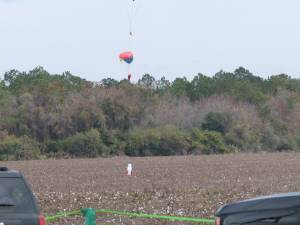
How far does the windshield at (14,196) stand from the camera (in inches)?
403

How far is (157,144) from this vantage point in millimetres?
79188

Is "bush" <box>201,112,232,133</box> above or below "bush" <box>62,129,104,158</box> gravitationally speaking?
above

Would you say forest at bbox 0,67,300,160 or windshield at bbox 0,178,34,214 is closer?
windshield at bbox 0,178,34,214

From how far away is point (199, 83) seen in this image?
128 meters

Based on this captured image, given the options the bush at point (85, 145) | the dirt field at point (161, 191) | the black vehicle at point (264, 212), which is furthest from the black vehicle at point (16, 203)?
the bush at point (85, 145)

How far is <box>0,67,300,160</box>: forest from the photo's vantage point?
258ft

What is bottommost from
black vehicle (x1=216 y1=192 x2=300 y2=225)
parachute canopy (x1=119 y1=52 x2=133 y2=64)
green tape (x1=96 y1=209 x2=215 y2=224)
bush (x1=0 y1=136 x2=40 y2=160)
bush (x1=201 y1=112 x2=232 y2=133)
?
green tape (x1=96 y1=209 x2=215 y2=224)

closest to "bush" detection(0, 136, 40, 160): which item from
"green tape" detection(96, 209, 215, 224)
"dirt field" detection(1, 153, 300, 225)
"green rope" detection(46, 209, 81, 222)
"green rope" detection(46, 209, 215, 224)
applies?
"dirt field" detection(1, 153, 300, 225)

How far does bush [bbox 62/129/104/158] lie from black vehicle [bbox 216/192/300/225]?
69.5 meters

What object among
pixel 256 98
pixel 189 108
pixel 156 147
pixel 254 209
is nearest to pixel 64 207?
pixel 254 209

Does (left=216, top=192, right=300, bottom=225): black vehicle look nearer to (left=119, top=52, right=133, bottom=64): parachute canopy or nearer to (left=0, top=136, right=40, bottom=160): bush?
Result: (left=119, top=52, right=133, bottom=64): parachute canopy

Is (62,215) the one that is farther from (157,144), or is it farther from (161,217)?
(157,144)

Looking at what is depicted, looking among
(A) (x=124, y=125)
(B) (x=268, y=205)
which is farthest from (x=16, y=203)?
(A) (x=124, y=125)

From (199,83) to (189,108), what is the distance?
25.3 meters
